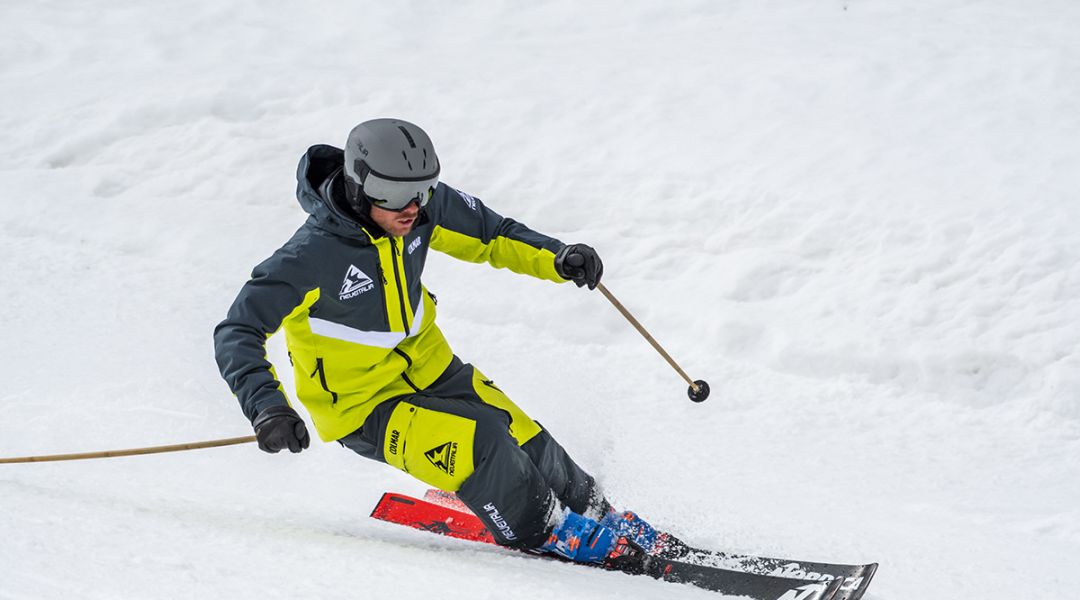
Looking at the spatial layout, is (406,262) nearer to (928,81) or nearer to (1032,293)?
(1032,293)

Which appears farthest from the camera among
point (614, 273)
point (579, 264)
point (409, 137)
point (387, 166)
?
point (614, 273)

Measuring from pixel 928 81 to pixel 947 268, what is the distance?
256cm

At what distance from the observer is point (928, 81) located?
27.3 feet

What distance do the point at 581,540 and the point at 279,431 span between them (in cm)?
132

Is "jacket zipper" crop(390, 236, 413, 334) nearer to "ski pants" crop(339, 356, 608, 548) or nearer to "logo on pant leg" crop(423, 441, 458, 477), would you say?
"ski pants" crop(339, 356, 608, 548)

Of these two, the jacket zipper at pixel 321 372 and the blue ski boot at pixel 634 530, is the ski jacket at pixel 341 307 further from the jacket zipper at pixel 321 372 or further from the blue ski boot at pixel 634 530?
the blue ski boot at pixel 634 530

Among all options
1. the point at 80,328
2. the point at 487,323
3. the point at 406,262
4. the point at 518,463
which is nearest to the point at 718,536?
the point at 518,463

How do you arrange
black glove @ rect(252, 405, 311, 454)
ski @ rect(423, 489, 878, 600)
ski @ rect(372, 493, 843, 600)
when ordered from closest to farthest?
1. black glove @ rect(252, 405, 311, 454)
2. ski @ rect(423, 489, 878, 600)
3. ski @ rect(372, 493, 843, 600)

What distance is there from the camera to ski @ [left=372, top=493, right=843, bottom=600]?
12.0 feet

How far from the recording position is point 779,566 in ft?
12.7

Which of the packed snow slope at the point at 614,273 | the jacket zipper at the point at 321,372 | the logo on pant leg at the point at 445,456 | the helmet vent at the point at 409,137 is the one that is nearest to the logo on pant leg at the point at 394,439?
the logo on pant leg at the point at 445,456

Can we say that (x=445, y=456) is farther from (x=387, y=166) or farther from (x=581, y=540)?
(x=387, y=166)

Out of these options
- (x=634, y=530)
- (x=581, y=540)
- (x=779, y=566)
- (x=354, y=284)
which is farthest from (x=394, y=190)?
(x=779, y=566)

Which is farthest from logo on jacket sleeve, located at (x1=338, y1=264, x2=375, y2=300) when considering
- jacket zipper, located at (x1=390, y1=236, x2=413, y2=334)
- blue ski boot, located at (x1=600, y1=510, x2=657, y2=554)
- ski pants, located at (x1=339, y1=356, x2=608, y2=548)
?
blue ski boot, located at (x1=600, y1=510, x2=657, y2=554)
